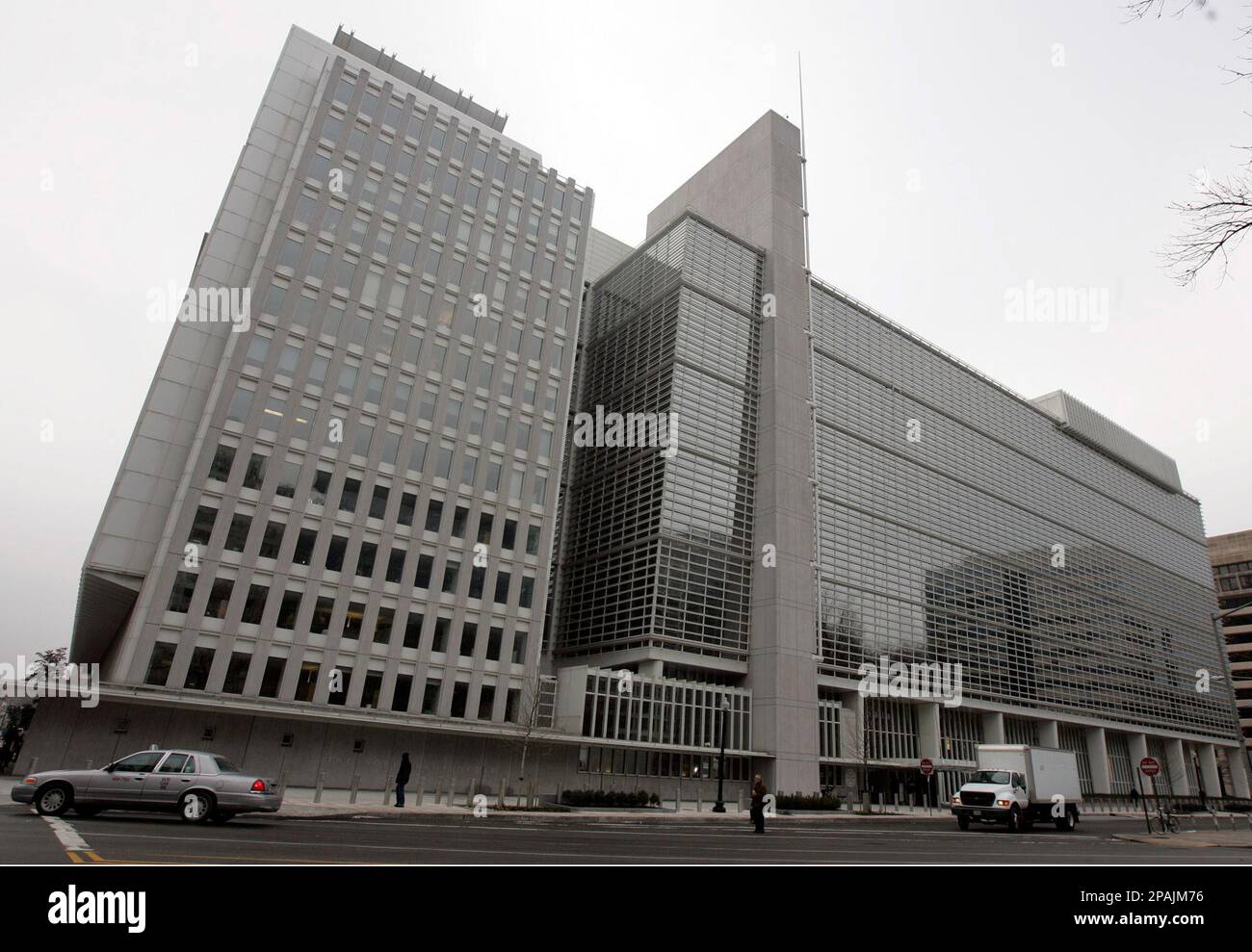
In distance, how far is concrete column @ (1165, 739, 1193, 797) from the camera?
83.9 metres

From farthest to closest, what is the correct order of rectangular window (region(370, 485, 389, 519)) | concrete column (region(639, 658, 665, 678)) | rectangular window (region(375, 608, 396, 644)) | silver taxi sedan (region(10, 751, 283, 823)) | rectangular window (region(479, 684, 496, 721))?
concrete column (region(639, 658, 665, 678)), rectangular window (region(479, 684, 496, 721)), rectangular window (region(370, 485, 389, 519)), rectangular window (region(375, 608, 396, 644)), silver taxi sedan (region(10, 751, 283, 823))

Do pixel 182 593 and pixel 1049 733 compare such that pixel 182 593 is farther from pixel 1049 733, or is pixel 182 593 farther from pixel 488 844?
pixel 1049 733

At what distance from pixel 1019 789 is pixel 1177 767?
7423cm

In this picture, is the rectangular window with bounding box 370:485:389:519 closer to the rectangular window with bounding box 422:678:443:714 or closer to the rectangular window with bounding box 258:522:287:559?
the rectangular window with bounding box 258:522:287:559

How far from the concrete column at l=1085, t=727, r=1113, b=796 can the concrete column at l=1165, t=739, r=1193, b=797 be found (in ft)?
54.9

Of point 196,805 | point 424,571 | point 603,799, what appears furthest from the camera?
point 424,571

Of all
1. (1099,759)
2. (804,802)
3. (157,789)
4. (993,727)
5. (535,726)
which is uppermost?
(993,727)

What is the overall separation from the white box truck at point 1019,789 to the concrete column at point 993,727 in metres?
29.0

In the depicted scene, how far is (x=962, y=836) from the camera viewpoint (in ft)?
83.7

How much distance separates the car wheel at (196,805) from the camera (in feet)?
53.6

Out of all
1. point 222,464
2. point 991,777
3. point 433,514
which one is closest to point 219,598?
point 222,464

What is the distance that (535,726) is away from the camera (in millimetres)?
38531

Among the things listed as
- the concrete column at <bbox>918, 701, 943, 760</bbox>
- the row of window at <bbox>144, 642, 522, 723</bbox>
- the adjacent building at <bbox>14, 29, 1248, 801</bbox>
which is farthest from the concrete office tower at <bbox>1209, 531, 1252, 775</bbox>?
the row of window at <bbox>144, 642, 522, 723</bbox>
